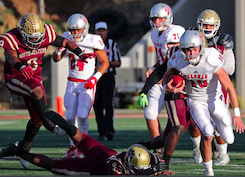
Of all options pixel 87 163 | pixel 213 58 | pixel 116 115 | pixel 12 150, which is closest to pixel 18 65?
pixel 12 150

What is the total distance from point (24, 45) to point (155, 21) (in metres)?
1.57

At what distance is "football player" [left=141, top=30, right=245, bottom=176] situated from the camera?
5465 millimetres

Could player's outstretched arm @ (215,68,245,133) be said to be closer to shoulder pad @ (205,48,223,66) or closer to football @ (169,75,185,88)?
shoulder pad @ (205,48,223,66)

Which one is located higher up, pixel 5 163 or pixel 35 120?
pixel 35 120

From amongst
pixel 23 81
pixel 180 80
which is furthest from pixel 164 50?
pixel 23 81

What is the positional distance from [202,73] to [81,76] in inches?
78.9

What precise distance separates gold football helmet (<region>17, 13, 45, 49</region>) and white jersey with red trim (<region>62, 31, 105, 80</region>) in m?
0.92

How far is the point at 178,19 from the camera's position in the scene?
62.4 ft

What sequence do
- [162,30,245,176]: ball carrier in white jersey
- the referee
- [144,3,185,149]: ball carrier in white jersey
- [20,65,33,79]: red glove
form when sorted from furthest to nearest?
the referee < [144,3,185,149]: ball carrier in white jersey < [20,65,33,79]: red glove < [162,30,245,176]: ball carrier in white jersey

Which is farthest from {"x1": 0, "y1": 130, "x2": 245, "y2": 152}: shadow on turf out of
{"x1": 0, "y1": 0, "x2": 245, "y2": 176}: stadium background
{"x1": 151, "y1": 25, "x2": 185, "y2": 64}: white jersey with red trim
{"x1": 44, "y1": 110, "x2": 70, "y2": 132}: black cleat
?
{"x1": 44, "y1": 110, "x2": 70, "y2": 132}: black cleat

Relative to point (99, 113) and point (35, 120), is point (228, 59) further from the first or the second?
point (99, 113)

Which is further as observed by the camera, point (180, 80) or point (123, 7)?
point (123, 7)

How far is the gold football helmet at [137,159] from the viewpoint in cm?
486

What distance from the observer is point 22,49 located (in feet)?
20.9
